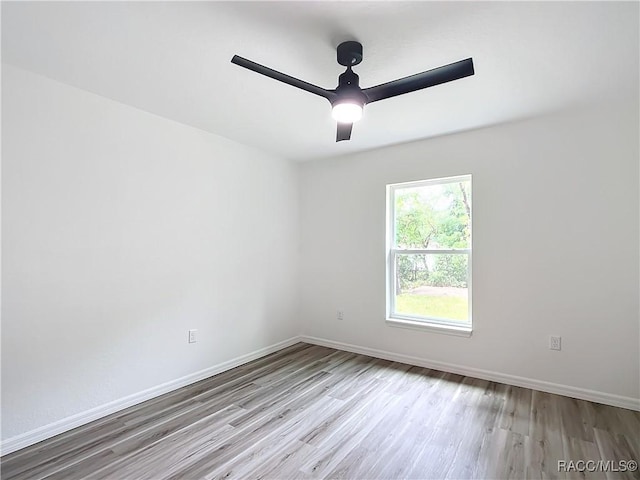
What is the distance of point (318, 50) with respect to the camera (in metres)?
2.00

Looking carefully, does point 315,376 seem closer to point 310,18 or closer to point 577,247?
point 577,247

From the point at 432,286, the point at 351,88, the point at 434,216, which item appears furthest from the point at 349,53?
the point at 432,286

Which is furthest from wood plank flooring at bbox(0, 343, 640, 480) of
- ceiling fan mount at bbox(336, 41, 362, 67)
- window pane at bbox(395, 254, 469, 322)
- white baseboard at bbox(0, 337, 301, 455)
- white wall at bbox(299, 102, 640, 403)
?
ceiling fan mount at bbox(336, 41, 362, 67)

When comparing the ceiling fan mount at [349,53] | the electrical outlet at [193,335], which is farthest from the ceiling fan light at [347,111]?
the electrical outlet at [193,335]

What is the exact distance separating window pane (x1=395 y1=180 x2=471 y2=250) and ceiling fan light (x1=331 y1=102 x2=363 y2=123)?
1919 mm

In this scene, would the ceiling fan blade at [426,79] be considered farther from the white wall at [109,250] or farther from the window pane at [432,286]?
the window pane at [432,286]

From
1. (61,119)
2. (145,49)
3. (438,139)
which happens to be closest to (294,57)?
(145,49)

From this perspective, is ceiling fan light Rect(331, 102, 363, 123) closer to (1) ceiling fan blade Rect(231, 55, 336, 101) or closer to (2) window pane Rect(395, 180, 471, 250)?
(1) ceiling fan blade Rect(231, 55, 336, 101)

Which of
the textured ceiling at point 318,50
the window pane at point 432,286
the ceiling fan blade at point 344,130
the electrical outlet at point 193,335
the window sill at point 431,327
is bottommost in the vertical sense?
the electrical outlet at point 193,335

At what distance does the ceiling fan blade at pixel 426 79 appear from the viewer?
1620mm

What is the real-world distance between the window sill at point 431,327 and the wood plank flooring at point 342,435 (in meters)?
0.46

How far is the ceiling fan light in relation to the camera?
1.96m

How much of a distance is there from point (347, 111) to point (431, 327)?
247 centimetres

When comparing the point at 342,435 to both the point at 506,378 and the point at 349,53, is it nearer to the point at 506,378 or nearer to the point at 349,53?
the point at 506,378
